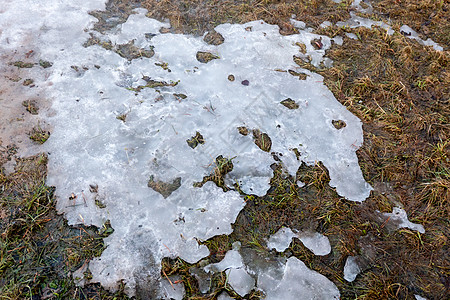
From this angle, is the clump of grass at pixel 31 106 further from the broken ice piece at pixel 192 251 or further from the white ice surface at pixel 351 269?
the white ice surface at pixel 351 269

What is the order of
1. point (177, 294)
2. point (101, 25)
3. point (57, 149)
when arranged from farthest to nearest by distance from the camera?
point (101, 25) < point (57, 149) < point (177, 294)

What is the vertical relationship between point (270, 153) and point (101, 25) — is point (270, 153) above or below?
below

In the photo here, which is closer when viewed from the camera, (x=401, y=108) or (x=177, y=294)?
(x=177, y=294)

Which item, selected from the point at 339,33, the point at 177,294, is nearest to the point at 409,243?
the point at 177,294

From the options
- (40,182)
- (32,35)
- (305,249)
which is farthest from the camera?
(32,35)

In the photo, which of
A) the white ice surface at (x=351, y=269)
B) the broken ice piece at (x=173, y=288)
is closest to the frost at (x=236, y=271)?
the broken ice piece at (x=173, y=288)

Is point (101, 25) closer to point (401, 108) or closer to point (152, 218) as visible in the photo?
point (152, 218)
